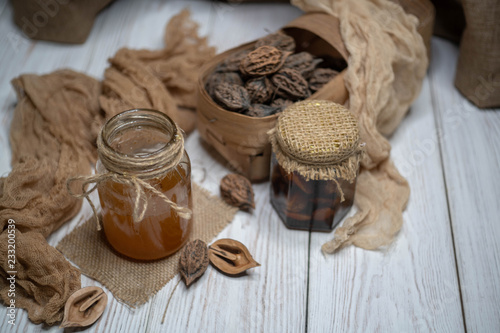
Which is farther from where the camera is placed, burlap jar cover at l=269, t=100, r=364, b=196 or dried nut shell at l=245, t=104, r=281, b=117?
dried nut shell at l=245, t=104, r=281, b=117

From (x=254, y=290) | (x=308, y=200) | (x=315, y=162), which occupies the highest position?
(x=315, y=162)

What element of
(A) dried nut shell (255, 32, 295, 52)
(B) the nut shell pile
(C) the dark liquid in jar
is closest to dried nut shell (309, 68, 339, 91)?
(B) the nut shell pile

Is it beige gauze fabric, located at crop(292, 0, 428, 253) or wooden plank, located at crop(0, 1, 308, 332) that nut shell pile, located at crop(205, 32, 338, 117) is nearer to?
beige gauze fabric, located at crop(292, 0, 428, 253)

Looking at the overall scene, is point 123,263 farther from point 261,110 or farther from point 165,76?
point 165,76

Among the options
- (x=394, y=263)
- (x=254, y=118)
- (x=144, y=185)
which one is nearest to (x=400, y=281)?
(x=394, y=263)

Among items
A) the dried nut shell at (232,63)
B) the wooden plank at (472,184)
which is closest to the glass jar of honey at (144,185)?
the dried nut shell at (232,63)

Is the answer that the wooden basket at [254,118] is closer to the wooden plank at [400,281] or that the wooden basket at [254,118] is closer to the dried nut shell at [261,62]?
the dried nut shell at [261,62]
